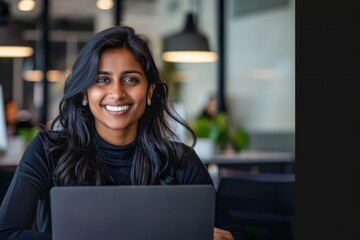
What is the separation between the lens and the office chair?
7.53 ft

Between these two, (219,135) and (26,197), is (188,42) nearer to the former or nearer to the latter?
(219,135)

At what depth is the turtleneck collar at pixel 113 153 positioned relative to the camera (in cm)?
197

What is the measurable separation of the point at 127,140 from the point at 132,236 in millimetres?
370

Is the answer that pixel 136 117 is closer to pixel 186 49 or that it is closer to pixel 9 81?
pixel 186 49

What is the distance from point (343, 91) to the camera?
2.08m

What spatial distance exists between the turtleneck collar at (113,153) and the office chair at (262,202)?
16.2 inches

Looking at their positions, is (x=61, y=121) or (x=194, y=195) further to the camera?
(x=61, y=121)

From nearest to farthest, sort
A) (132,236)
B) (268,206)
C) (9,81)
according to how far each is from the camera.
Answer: (132,236), (268,206), (9,81)

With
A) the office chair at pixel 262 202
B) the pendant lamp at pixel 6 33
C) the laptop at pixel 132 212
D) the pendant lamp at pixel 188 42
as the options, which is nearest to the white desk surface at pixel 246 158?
the pendant lamp at pixel 188 42

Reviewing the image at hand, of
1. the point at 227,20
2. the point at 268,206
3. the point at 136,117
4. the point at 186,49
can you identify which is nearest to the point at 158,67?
the point at 136,117

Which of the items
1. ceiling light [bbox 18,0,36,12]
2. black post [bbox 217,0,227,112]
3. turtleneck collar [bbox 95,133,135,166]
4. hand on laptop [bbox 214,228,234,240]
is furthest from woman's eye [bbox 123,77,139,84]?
black post [bbox 217,0,227,112]

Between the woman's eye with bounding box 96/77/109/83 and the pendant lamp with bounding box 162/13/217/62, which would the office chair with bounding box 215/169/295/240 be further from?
the pendant lamp with bounding box 162/13/217/62

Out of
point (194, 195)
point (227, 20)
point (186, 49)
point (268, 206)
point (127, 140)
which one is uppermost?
point (227, 20)

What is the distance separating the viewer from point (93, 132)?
1981 millimetres
